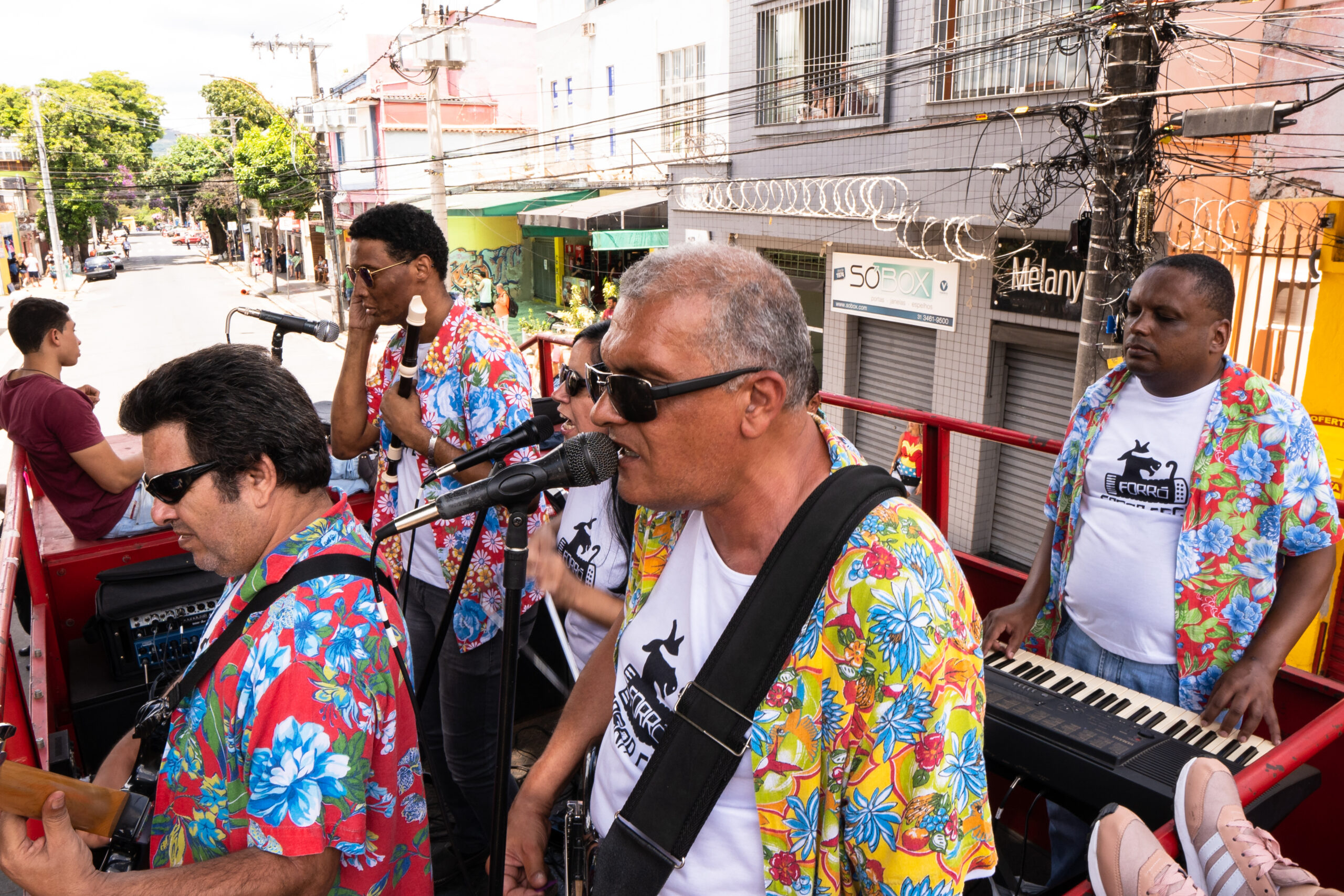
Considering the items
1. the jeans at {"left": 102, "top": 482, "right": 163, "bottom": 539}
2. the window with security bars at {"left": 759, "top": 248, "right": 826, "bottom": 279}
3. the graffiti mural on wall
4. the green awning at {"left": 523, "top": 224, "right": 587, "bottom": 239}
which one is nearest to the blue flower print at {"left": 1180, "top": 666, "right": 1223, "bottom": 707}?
the jeans at {"left": 102, "top": 482, "right": 163, "bottom": 539}

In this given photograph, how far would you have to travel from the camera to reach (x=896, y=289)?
→ 12516mm

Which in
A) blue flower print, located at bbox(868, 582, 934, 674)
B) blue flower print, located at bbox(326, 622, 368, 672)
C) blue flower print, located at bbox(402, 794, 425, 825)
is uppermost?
blue flower print, located at bbox(868, 582, 934, 674)

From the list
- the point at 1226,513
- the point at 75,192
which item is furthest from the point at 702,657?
the point at 75,192

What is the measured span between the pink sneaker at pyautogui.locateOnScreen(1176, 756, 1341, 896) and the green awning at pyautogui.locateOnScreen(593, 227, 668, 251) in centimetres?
1676

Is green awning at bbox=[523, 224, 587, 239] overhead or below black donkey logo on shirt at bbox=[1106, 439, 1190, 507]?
overhead

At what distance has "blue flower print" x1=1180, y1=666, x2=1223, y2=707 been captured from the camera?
2.30 meters

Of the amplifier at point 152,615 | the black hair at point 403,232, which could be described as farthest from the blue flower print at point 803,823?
the amplifier at point 152,615

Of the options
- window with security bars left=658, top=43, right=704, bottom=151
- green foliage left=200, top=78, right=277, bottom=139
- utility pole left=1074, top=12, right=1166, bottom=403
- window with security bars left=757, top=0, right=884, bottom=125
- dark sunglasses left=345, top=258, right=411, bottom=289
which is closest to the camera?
dark sunglasses left=345, top=258, right=411, bottom=289

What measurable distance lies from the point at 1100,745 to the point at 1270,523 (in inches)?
32.7

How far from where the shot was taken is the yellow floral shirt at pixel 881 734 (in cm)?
120

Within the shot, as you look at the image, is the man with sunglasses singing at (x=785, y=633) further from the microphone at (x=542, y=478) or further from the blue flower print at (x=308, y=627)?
the blue flower print at (x=308, y=627)

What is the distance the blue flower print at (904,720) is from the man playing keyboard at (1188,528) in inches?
51.5

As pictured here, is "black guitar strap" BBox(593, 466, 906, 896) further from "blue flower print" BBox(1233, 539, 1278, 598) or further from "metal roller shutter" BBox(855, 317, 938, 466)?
"metal roller shutter" BBox(855, 317, 938, 466)

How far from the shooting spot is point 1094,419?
2.65 metres
